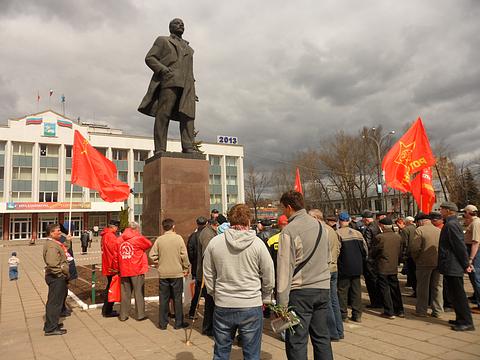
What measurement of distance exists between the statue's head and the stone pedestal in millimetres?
3722

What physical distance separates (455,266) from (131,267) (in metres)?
5.46

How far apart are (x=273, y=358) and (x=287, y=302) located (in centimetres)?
169

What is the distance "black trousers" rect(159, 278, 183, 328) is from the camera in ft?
19.8

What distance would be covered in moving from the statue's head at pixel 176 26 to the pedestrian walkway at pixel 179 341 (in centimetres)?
795

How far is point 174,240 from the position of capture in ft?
20.3

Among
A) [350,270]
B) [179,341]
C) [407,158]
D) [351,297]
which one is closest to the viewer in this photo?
[179,341]

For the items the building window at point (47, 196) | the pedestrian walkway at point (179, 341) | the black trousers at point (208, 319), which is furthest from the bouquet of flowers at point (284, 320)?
the building window at point (47, 196)

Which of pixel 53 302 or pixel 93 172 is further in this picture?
pixel 93 172

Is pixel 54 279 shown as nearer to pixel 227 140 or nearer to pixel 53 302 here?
pixel 53 302

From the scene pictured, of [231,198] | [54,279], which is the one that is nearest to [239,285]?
[54,279]

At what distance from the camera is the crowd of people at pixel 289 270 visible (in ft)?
10.7

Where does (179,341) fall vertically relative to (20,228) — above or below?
below

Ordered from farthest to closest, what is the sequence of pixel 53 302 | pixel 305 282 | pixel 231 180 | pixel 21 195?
pixel 231 180 < pixel 21 195 < pixel 53 302 < pixel 305 282

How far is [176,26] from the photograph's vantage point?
1084 centimetres
